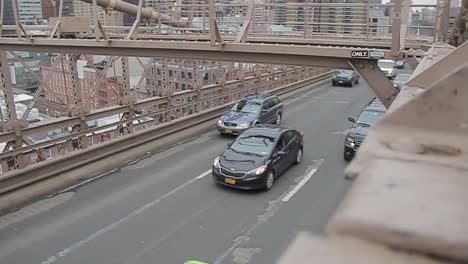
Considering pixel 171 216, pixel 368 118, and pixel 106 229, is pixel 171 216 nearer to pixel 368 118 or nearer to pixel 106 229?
pixel 106 229

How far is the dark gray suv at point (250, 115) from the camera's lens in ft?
62.6

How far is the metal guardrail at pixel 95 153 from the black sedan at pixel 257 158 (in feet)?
14.2

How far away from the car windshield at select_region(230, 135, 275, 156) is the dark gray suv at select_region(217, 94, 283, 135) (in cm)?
467

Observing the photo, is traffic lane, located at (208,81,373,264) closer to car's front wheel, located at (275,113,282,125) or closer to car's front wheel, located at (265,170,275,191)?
car's front wheel, located at (265,170,275,191)

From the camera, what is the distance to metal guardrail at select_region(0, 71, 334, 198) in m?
12.3

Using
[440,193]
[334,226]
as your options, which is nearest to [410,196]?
[440,193]

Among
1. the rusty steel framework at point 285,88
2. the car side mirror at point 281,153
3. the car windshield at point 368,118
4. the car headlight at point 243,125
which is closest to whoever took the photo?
the rusty steel framework at point 285,88

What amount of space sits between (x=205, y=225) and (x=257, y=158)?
3.35 m

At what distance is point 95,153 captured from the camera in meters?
15.0

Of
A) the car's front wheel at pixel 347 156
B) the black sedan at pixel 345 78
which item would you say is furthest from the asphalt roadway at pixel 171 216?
the black sedan at pixel 345 78

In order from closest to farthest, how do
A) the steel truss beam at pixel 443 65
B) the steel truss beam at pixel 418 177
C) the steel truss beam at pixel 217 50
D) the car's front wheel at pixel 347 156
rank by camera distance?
the steel truss beam at pixel 418 177, the steel truss beam at pixel 443 65, the steel truss beam at pixel 217 50, the car's front wheel at pixel 347 156

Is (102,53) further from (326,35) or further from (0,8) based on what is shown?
(326,35)

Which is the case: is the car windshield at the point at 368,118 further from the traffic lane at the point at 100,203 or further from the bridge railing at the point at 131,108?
the bridge railing at the point at 131,108

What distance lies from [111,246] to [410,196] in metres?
9.48
